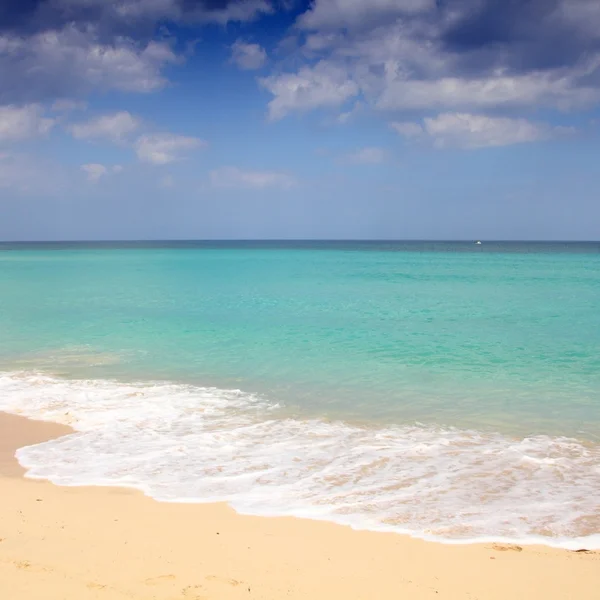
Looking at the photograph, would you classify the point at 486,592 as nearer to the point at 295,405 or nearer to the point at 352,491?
the point at 352,491

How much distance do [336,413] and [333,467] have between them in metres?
2.42

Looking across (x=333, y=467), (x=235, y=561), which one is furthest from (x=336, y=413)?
(x=235, y=561)

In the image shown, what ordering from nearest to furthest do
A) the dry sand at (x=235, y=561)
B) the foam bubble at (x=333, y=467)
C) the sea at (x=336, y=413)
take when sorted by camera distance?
the dry sand at (x=235, y=561)
the foam bubble at (x=333, y=467)
the sea at (x=336, y=413)

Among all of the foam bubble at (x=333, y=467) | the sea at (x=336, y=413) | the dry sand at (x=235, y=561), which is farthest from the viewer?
the sea at (x=336, y=413)

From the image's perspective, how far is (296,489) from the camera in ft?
20.8

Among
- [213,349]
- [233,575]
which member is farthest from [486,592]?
[213,349]

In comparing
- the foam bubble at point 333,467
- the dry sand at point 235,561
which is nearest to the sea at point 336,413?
the foam bubble at point 333,467

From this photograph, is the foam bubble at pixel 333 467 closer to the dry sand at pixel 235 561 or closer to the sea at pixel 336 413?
the sea at pixel 336 413

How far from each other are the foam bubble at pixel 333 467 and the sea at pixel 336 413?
0.08ft

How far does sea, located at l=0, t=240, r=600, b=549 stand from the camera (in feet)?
19.9

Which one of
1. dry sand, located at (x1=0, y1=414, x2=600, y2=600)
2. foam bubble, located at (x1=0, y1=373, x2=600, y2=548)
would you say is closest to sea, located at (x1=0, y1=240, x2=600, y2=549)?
foam bubble, located at (x1=0, y1=373, x2=600, y2=548)

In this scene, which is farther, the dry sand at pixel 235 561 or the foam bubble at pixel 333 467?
the foam bubble at pixel 333 467

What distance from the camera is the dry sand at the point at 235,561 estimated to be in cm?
424

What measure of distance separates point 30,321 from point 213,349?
839 cm
